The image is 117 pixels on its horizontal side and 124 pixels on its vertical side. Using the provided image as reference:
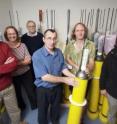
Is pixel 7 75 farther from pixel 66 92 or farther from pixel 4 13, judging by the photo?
pixel 4 13

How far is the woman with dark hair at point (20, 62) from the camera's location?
2.11 m

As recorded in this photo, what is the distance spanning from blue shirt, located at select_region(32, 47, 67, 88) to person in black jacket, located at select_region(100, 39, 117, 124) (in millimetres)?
458

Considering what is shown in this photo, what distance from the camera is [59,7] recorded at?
2.99m

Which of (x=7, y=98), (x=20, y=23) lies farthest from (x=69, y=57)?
(x=20, y=23)

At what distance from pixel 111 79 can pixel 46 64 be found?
0.66m

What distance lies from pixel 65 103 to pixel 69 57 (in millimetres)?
835

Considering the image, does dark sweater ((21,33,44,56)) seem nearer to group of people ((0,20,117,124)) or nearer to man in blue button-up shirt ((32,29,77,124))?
group of people ((0,20,117,124))

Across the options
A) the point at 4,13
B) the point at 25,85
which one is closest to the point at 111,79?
the point at 25,85

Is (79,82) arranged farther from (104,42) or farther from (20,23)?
(20,23)

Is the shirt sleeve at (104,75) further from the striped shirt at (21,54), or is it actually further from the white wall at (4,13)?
the white wall at (4,13)

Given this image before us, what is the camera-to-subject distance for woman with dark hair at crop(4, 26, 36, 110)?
2.11m

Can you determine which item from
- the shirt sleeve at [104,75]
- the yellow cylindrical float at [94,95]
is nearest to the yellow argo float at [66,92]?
the yellow cylindrical float at [94,95]

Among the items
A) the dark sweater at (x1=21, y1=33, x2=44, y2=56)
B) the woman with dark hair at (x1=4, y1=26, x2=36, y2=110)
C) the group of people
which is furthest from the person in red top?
the dark sweater at (x1=21, y1=33, x2=44, y2=56)

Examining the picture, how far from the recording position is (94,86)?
2244 millimetres
